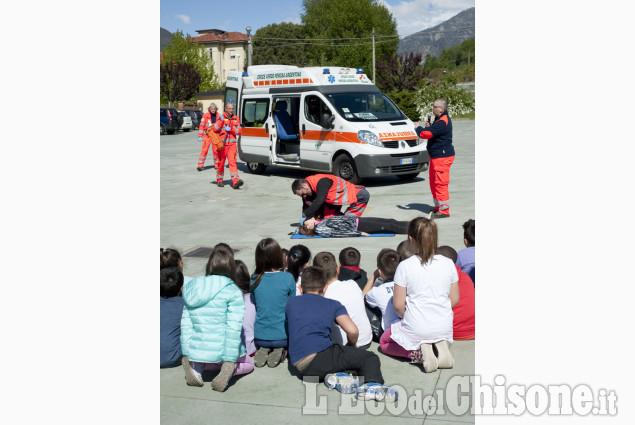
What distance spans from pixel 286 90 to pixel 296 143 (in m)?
1.48

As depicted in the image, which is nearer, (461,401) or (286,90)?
(461,401)

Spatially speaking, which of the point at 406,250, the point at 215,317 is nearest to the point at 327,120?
the point at 406,250

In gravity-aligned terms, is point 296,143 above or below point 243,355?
above

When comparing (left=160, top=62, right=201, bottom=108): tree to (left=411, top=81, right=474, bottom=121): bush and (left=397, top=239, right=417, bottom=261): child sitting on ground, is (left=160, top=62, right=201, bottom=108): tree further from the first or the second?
(left=397, top=239, right=417, bottom=261): child sitting on ground

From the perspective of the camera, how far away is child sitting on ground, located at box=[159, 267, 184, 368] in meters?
4.92

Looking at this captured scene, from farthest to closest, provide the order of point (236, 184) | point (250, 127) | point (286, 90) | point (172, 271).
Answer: point (250, 127), point (286, 90), point (236, 184), point (172, 271)

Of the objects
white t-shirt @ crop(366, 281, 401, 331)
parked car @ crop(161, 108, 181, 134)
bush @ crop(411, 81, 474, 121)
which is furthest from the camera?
bush @ crop(411, 81, 474, 121)

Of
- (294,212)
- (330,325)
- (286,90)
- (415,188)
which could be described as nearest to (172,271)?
(330,325)

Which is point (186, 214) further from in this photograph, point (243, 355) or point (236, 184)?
point (243, 355)

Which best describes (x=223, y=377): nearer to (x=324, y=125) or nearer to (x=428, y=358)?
(x=428, y=358)

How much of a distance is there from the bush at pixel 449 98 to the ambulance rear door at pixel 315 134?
86.3 feet

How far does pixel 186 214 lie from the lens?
11555 mm

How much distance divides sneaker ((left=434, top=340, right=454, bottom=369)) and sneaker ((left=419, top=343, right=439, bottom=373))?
44 millimetres

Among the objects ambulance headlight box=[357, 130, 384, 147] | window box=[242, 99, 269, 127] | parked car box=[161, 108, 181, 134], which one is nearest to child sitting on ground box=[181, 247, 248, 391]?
ambulance headlight box=[357, 130, 384, 147]
